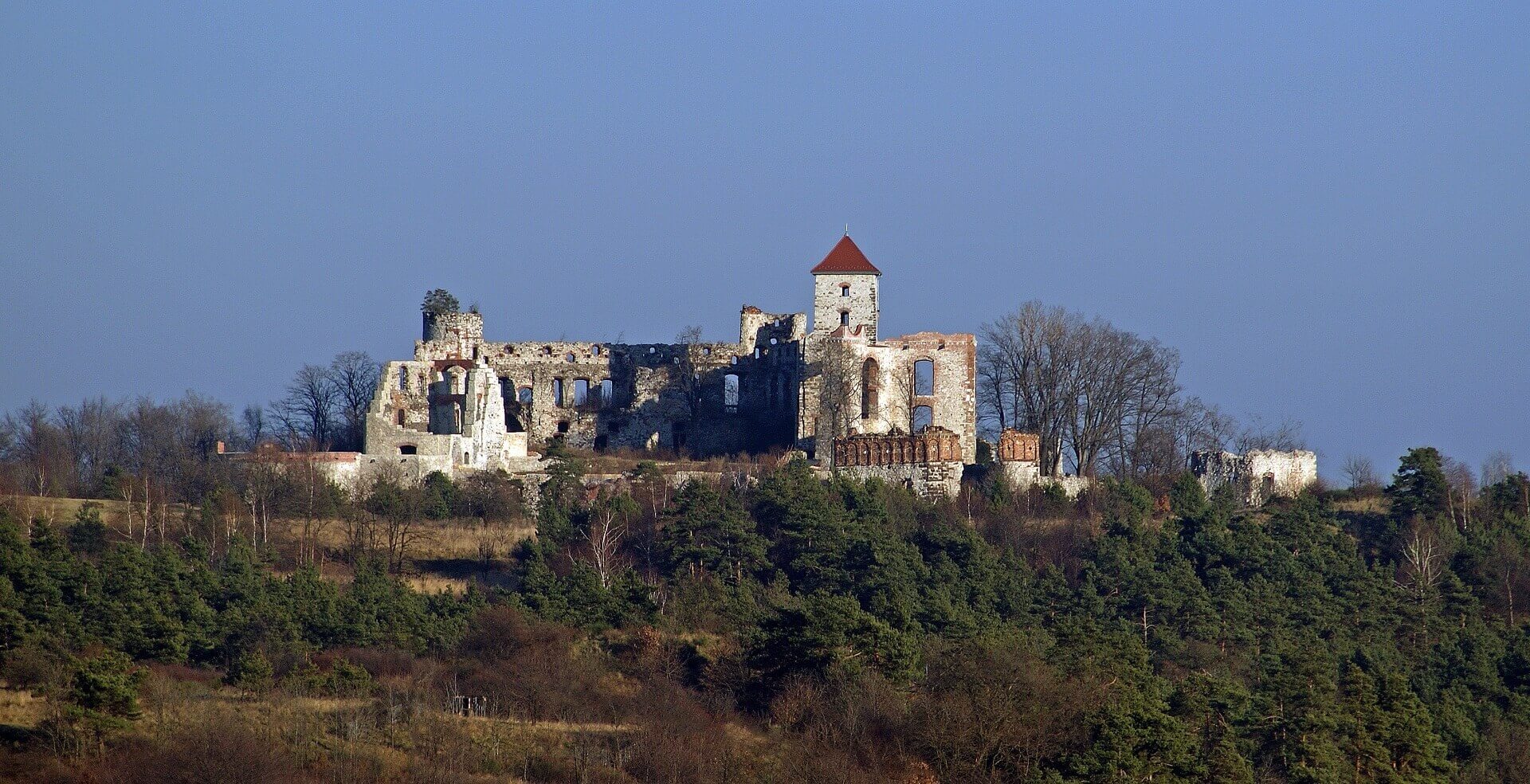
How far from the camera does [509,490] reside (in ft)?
181

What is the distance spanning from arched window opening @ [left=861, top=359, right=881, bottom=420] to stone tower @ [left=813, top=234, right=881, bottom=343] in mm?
2650

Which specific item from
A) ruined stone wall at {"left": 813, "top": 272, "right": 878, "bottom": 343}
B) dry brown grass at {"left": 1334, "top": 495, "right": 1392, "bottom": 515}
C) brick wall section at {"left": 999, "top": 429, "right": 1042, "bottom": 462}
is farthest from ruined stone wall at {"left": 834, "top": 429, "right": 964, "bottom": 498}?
dry brown grass at {"left": 1334, "top": 495, "right": 1392, "bottom": 515}

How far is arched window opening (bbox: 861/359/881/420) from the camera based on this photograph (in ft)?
190

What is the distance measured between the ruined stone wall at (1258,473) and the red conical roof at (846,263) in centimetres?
945

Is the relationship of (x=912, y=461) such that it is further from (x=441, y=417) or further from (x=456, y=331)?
(x=456, y=331)

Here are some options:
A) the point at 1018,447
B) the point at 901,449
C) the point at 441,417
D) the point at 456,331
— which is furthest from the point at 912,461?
the point at 456,331

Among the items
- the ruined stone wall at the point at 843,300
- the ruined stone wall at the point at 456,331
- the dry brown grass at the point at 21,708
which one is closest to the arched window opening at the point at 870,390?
the ruined stone wall at the point at 843,300

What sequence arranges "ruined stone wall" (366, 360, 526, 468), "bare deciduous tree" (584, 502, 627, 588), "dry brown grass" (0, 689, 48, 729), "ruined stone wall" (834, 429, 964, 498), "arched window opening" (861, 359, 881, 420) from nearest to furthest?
"dry brown grass" (0, 689, 48, 729)
"bare deciduous tree" (584, 502, 627, 588)
"ruined stone wall" (834, 429, 964, 498)
"ruined stone wall" (366, 360, 526, 468)
"arched window opening" (861, 359, 881, 420)

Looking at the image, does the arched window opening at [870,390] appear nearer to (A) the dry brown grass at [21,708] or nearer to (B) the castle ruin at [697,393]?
Answer: (B) the castle ruin at [697,393]

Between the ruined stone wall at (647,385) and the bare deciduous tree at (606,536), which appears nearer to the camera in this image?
the bare deciduous tree at (606,536)

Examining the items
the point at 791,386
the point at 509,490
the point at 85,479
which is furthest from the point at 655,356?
the point at 85,479

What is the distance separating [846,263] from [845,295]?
891 millimetres

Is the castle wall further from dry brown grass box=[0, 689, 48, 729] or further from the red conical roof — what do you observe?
dry brown grass box=[0, 689, 48, 729]

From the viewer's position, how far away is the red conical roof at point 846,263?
201ft
